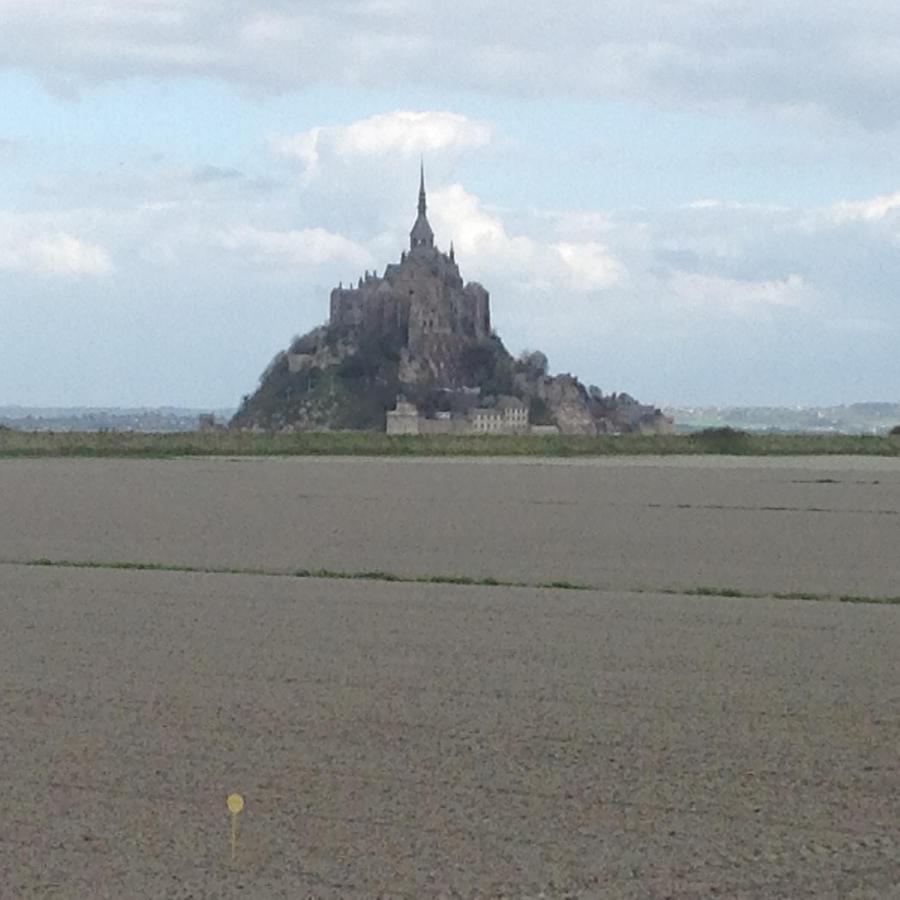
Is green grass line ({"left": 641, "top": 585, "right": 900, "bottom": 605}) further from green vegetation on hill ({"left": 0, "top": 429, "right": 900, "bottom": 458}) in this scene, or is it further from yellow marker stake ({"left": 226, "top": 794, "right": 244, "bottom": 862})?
green vegetation on hill ({"left": 0, "top": 429, "right": 900, "bottom": 458})

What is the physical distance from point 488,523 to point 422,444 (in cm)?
5493

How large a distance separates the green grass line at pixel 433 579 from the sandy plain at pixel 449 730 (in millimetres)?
519

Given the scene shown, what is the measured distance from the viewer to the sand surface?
86.9 ft

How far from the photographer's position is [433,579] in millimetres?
24219

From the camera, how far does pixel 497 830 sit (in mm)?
10047

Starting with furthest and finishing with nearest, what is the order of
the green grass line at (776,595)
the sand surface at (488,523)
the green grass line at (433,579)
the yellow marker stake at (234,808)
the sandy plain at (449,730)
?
the sand surface at (488,523) → the green grass line at (433,579) → the green grass line at (776,595) → the yellow marker stake at (234,808) → the sandy plain at (449,730)

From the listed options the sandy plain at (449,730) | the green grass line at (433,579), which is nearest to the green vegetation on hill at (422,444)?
the green grass line at (433,579)

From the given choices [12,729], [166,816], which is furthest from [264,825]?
[12,729]

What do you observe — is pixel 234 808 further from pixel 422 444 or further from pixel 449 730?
pixel 422 444

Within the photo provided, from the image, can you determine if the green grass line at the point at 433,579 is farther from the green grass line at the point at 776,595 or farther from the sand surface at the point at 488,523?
the sand surface at the point at 488,523

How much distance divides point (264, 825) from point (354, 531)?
76.6ft

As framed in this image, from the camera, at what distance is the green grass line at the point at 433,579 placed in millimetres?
22375

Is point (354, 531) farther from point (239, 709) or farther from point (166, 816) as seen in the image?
point (166, 816)

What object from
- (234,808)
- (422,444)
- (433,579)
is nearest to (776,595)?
(433,579)
